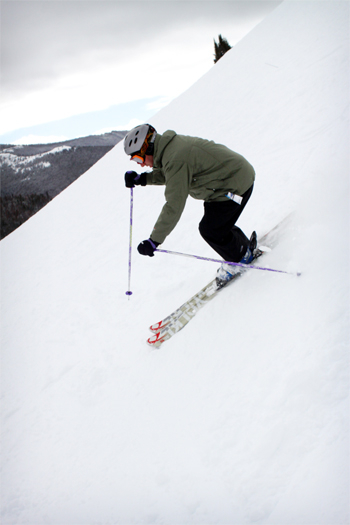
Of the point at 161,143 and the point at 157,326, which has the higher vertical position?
the point at 161,143

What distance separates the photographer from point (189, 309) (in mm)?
3861

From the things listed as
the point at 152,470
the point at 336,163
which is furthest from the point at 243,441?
the point at 336,163

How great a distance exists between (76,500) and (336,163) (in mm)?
5287

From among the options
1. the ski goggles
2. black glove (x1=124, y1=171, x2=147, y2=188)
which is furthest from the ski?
the ski goggles

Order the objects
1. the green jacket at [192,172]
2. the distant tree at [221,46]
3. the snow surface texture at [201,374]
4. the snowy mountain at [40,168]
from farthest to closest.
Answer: the snowy mountain at [40,168] < the distant tree at [221,46] < the green jacket at [192,172] < the snow surface texture at [201,374]

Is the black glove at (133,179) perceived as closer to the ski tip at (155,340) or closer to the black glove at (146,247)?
the black glove at (146,247)

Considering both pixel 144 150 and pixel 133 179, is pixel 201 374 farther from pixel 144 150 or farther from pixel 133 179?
pixel 133 179

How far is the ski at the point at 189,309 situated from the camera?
378 centimetres

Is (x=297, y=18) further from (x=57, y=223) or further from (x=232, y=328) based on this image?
(x=232, y=328)

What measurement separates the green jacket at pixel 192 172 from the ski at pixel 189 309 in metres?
1.08

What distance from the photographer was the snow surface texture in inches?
78.1

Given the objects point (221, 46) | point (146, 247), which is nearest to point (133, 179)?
point (146, 247)

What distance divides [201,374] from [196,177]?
2060mm

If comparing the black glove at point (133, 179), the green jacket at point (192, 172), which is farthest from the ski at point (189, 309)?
the black glove at point (133, 179)
